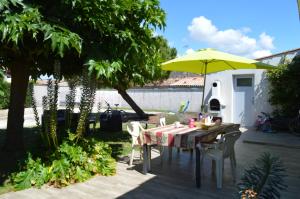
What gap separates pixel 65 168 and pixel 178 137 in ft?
7.18

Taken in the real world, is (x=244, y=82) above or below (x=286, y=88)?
above

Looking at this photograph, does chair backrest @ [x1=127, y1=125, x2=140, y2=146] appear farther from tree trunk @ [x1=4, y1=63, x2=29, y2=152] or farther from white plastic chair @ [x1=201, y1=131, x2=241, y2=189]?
tree trunk @ [x1=4, y1=63, x2=29, y2=152]

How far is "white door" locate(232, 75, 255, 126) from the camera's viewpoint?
560 inches

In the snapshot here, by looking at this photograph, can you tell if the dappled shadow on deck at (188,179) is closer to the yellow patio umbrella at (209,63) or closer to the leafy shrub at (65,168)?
the leafy shrub at (65,168)

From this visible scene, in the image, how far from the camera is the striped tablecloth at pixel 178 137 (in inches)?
237

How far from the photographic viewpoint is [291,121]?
41.2 ft

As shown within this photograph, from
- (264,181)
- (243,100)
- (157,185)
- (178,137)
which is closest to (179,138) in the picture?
(178,137)

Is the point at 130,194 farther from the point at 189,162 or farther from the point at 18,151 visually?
the point at 18,151

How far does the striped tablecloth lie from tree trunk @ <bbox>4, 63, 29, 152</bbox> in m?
3.14

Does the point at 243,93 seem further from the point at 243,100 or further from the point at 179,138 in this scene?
the point at 179,138

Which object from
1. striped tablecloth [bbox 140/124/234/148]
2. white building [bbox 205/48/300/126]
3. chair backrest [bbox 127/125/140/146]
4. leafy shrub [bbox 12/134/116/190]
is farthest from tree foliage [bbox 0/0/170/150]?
white building [bbox 205/48/300/126]

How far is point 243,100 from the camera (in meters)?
14.5

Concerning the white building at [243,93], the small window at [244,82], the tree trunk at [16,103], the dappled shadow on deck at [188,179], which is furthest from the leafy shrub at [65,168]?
the small window at [244,82]

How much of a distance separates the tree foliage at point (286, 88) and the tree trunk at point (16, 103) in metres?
9.57
